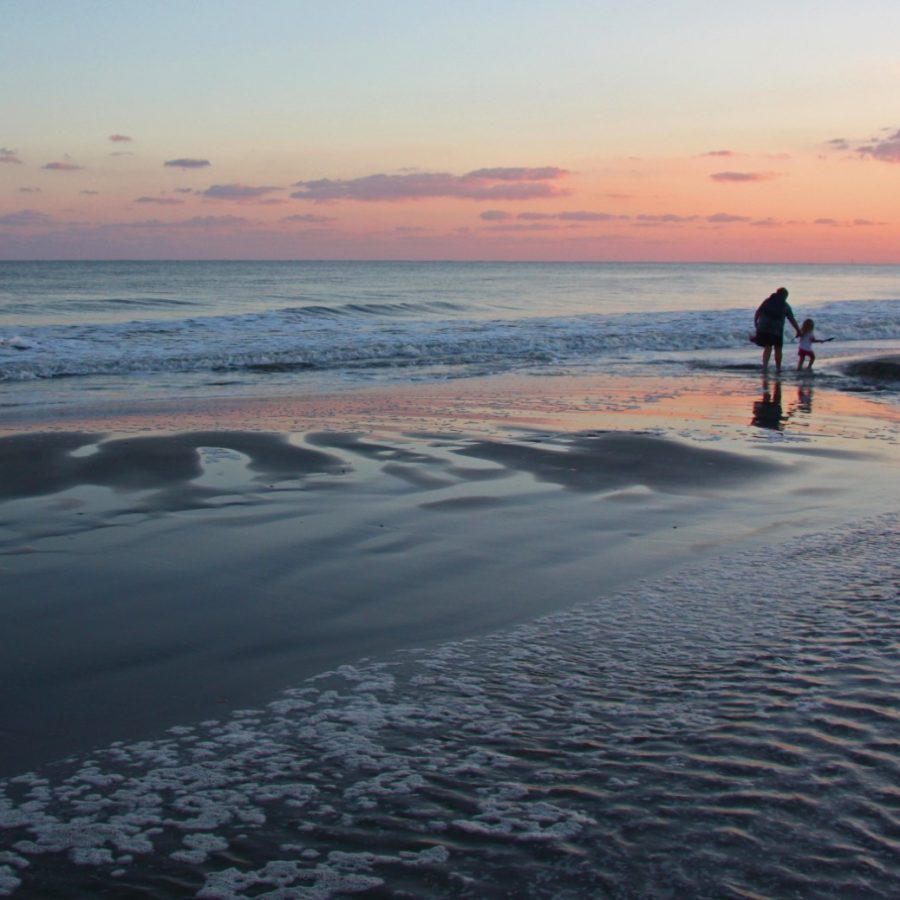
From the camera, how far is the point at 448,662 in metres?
4.22

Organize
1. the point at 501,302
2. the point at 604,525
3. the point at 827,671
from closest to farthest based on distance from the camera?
the point at 827,671
the point at 604,525
the point at 501,302

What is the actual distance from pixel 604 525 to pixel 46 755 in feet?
13.5

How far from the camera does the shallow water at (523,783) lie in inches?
107

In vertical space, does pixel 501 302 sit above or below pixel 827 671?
above

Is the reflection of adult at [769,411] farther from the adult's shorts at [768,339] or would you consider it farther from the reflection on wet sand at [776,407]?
the adult's shorts at [768,339]

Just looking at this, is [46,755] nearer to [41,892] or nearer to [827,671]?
[41,892]

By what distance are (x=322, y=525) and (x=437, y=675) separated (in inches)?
104

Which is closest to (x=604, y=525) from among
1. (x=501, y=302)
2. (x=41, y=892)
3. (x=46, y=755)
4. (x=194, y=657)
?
(x=194, y=657)

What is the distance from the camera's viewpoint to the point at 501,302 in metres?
50.8

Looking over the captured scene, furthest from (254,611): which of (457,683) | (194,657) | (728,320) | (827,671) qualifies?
(728,320)

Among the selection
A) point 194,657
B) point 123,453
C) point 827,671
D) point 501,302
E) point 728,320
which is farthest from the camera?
point 501,302

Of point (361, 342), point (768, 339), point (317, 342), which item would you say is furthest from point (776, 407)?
point (317, 342)

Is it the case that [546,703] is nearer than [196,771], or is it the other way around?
[196,771]

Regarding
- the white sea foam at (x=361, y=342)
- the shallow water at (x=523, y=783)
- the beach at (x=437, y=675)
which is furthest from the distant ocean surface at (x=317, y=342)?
the shallow water at (x=523, y=783)
